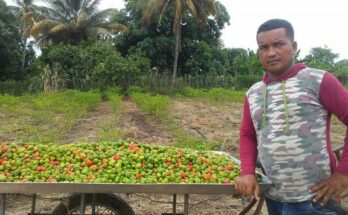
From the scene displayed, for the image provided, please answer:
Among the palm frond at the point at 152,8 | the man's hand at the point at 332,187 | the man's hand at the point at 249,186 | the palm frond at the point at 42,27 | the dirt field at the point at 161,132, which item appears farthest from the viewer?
the palm frond at the point at 42,27

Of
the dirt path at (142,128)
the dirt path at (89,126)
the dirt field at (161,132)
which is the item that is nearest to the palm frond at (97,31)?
the dirt field at (161,132)

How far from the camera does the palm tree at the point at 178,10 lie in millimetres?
23203

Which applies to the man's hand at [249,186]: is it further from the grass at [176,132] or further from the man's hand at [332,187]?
the grass at [176,132]

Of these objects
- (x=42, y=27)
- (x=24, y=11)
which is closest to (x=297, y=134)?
(x=42, y=27)

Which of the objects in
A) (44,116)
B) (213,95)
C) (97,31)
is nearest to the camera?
(44,116)

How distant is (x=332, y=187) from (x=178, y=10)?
2171 cm

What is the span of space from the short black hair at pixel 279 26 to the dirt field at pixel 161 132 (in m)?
2.25

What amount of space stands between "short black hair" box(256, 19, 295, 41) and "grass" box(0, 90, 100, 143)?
23.1ft

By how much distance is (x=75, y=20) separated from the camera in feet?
98.6

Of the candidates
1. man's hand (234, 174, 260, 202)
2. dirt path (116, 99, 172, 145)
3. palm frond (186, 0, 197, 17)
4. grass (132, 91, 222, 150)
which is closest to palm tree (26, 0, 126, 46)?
palm frond (186, 0, 197, 17)

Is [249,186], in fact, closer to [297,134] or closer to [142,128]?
[297,134]

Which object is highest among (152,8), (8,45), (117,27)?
(152,8)

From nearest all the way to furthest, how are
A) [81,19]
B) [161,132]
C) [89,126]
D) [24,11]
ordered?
1. [161,132]
2. [89,126]
3. [81,19]
4. [24,11]

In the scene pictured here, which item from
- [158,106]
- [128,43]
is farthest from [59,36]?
[158,106]
